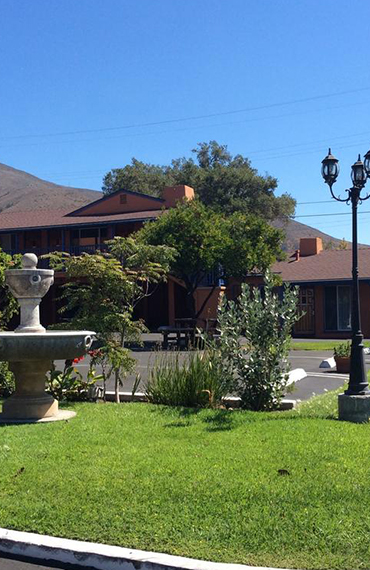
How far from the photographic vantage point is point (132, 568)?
16.2 ft

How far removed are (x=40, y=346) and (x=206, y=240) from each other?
19.3 meters

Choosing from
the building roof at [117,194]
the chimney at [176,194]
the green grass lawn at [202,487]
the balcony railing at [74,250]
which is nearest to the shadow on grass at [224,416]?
the green grass lawn at [202,487]

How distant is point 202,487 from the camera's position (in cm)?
627

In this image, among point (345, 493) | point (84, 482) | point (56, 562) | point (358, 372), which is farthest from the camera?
point (358, 372)

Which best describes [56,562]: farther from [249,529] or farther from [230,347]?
[230,347]

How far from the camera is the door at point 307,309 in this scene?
121ft

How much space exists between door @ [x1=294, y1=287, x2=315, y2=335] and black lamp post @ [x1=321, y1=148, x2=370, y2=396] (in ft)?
82.8

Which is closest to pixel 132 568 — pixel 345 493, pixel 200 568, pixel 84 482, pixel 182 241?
pixel 200 568

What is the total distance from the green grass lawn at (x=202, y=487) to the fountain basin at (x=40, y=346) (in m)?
0.94

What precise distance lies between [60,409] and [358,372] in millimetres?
4566

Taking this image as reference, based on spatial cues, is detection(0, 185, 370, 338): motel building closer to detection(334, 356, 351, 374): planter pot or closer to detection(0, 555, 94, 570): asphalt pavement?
detection(334, 356, 351, 374): planter pot

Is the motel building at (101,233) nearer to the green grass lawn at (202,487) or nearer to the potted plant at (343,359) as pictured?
the potted plant at (343,359)

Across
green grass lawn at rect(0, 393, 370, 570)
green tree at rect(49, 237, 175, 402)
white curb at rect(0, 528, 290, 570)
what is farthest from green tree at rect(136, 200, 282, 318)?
white curb at rect(0, 528, 290, 570)

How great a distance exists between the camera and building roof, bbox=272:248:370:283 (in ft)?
118
